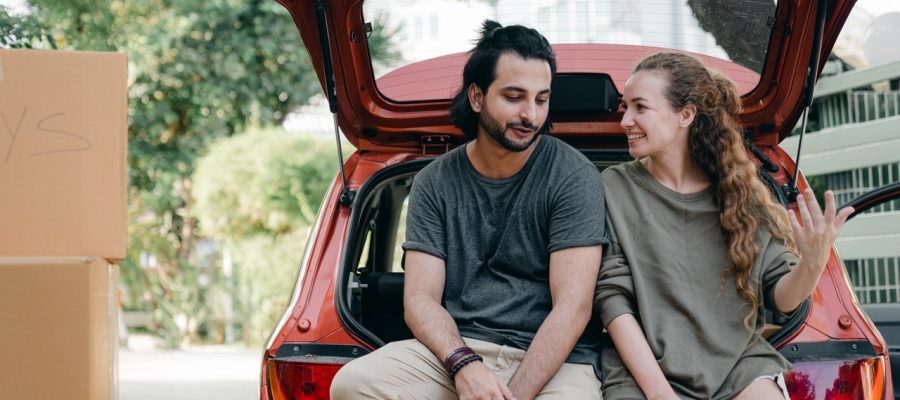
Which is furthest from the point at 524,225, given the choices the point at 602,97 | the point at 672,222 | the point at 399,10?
the point at 399,10

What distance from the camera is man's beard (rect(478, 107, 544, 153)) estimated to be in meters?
2.67

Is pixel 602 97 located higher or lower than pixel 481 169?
higher

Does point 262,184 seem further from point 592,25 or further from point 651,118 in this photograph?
point 651,118

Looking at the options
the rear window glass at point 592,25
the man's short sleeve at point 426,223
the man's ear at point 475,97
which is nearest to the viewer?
the man's short sleeve at point 426,223

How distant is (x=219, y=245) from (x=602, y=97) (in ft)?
32.5

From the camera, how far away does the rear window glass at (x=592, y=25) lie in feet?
10.1

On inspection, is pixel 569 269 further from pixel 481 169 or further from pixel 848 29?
pixel 848 29

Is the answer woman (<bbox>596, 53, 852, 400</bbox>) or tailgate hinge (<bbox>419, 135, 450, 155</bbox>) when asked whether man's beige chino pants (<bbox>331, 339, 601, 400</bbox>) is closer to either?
woman (<bbox>596, 53, 852, 400</bbox>)

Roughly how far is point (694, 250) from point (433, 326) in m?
0.69

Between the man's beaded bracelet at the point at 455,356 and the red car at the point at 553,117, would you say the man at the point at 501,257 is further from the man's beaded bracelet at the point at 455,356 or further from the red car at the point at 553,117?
the red car at the point at 553,117

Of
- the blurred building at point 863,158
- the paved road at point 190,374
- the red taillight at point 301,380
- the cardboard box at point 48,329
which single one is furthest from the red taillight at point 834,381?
the paved road at point 190,374

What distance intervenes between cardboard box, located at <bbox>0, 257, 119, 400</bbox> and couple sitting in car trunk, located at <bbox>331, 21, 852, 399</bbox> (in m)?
0.60

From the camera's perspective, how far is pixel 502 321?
Result: 8.54 feet

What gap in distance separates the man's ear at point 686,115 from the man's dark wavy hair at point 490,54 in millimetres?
371
